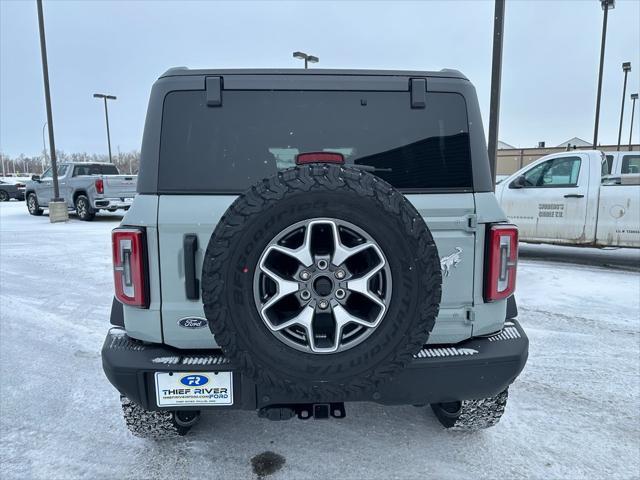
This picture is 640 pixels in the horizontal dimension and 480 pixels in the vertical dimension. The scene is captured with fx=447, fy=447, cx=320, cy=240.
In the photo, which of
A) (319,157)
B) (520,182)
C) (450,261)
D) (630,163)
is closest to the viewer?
(319,157)

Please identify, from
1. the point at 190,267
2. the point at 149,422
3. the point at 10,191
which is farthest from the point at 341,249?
the point at 10,191

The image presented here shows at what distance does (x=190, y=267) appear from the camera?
2111mm

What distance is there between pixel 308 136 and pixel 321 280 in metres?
0.81

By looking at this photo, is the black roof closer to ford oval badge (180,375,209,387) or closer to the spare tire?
the spare tire

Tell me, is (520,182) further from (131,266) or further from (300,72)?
(131,266)

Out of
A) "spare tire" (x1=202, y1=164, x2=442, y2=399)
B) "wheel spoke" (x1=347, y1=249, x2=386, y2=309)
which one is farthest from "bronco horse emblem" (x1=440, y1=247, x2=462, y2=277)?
"wheel spoke" (x1=347, y1=249, x2=386, y2=309)

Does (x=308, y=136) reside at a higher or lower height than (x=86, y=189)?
higher

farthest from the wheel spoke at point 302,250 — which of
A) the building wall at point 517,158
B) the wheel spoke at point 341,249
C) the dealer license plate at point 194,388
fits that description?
the building wall at point 517,158

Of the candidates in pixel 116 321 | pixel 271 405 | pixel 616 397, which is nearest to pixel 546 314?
pixel 616 397

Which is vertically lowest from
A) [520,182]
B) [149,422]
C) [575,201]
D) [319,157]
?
[149,422]

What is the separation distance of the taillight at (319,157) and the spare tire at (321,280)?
9.3 inches

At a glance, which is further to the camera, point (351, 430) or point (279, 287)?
point (351, 430)

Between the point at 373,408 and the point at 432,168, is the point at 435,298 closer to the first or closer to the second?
the point at 432,168

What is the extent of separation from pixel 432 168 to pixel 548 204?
6275 millimetres
